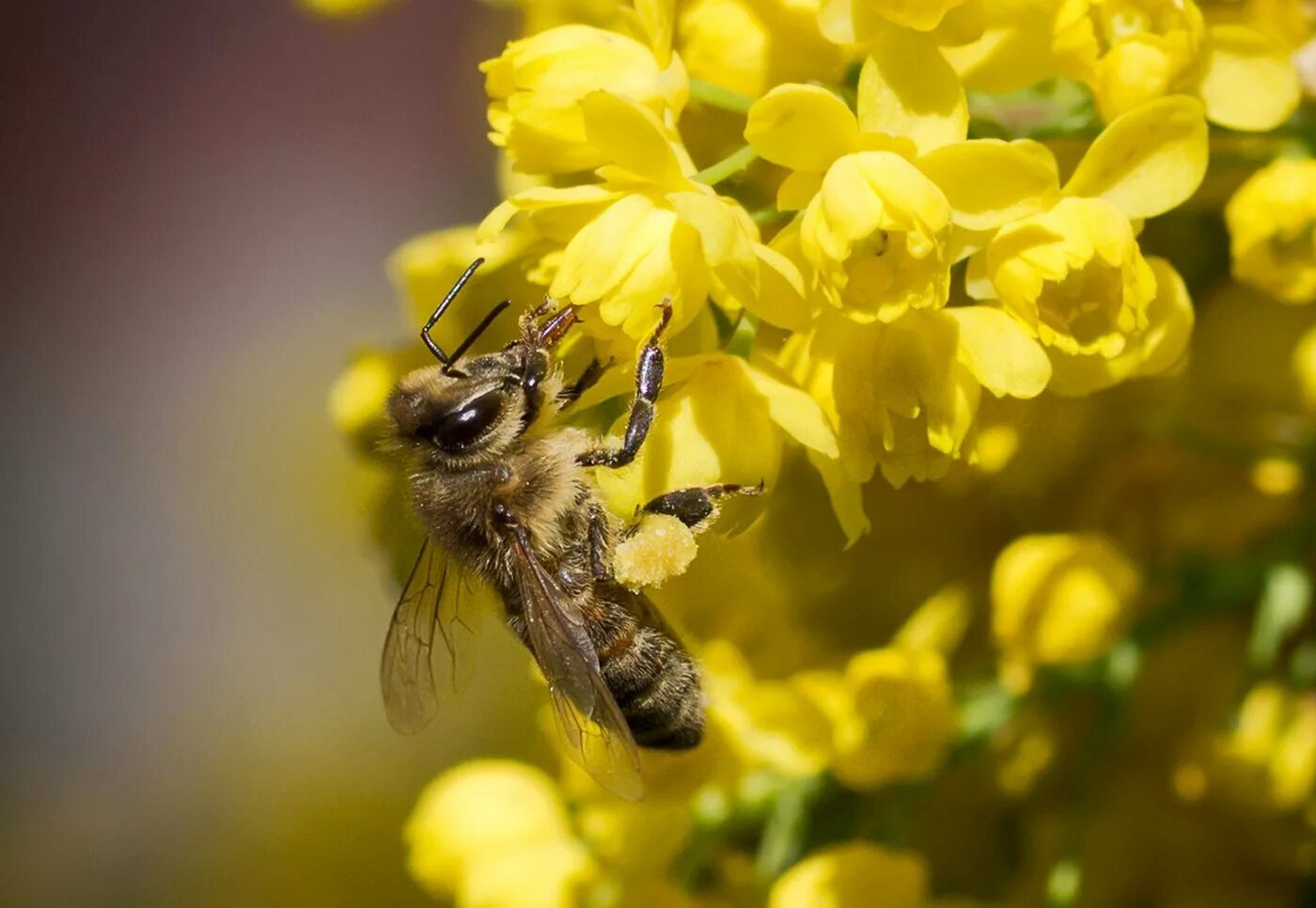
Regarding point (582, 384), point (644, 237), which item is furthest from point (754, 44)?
point (582, 384)

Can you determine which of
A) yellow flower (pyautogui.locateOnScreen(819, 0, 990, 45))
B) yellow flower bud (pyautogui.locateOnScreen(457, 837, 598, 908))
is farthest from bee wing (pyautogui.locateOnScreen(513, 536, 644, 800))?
yellow flower (pyautogui.locateOnScreen(819, 0, 990, 45))

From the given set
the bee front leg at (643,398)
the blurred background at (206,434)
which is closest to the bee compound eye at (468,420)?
the bee front leg at (643,398)

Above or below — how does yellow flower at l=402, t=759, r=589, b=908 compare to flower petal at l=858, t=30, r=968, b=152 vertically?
below

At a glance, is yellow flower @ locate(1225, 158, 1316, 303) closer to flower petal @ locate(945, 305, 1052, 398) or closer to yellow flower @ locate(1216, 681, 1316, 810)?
flower petal @ locate(945, 305, 1052, 398)

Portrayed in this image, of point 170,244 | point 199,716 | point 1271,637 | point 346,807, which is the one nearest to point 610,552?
point 1271,637

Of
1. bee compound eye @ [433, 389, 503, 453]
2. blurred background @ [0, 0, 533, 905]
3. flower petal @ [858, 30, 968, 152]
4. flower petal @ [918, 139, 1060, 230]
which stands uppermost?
flower petal @ [858, 30, 968, 152]

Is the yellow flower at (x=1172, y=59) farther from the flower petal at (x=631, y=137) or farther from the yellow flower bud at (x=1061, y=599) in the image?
the yellow flower bud at (x=1061, y=599)

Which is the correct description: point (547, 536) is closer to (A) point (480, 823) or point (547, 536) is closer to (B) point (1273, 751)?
(A) point (480, 823)
